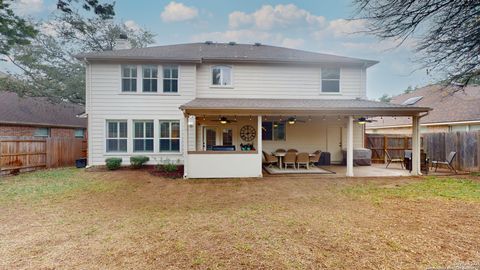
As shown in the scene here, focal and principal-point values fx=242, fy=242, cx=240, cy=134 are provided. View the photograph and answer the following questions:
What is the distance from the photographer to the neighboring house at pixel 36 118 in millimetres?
14199

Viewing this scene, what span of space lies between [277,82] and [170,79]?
5.70m

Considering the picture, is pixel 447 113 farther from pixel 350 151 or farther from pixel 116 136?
pixel 116 136

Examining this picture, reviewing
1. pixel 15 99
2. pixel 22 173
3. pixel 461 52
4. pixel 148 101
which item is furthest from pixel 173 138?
pixel 15 99

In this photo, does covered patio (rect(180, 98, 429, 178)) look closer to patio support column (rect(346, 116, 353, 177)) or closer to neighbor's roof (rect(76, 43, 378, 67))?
patio support column (rect(346, 116, 353, 177))

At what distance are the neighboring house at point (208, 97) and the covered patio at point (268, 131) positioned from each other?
6 cm

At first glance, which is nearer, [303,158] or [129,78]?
[303,158]

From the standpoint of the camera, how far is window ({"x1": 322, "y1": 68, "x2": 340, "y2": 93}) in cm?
1348

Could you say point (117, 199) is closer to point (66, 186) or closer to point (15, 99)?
point (66, 186)

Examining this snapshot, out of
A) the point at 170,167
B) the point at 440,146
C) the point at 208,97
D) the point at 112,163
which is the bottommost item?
the point at 170,167

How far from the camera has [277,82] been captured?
523 inches

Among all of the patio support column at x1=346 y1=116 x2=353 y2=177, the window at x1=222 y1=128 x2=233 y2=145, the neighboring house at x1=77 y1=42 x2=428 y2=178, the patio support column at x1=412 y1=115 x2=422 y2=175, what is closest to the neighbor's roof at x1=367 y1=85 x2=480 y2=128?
the patio support column at x1=412 y1=115 x2=422 y2=175

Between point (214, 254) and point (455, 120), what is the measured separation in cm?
1889

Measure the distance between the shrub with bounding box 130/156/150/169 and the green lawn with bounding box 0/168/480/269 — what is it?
3430 mm

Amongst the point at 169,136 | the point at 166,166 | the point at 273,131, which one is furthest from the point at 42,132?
the point at 273,131
